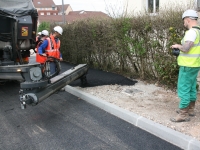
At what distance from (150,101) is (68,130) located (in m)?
1.98

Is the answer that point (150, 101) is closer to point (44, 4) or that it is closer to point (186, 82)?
point (186, 82)

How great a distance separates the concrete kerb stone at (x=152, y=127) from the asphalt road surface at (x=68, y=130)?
9 centimetres

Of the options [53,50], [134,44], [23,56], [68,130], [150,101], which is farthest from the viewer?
[23,56]

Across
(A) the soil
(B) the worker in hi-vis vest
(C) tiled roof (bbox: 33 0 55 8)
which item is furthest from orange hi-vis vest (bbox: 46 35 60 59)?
(C) tiled roof (bbox: 33 0 55 8)

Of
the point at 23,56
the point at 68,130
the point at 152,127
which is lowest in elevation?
the point at 68,130

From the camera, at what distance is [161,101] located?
5.20 meters

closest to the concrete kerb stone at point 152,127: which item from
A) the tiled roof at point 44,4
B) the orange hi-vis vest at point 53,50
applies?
the orange hi-vis vest at point 53,50

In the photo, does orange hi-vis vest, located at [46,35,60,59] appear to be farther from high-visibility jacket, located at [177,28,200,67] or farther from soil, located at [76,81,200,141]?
high-visibility jacket, located at [177,28,200,67]

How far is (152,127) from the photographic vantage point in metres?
3.95

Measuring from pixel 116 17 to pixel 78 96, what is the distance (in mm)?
2839

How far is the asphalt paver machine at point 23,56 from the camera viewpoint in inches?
169

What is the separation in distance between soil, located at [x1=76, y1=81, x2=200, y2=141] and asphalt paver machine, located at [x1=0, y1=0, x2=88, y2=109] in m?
0.94

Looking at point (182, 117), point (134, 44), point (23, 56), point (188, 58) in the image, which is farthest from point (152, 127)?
point (23, 56)

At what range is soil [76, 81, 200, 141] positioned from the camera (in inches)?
154
